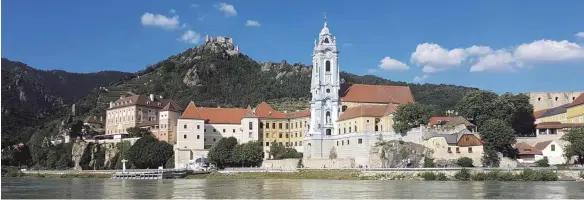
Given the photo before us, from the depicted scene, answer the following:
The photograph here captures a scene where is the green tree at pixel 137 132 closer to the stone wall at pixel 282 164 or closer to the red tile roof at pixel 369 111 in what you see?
the stone wall at pixel 282 164

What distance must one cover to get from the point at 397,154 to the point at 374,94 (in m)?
21.9

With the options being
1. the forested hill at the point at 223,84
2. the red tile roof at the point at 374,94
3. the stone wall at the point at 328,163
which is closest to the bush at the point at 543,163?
the stone wall at the point at 328,163

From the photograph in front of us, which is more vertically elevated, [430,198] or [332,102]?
[332,102]

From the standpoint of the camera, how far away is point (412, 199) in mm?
30109

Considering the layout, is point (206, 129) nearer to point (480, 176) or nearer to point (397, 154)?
point (397, 154)

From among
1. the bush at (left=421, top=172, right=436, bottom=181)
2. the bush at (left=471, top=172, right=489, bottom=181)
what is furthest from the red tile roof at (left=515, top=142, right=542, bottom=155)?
the bush at (left=421, top=172, right=436, bottom=181)

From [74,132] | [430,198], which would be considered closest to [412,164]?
[430,198]

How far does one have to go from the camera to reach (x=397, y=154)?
6231cm

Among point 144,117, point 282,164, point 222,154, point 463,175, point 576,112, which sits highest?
point 144,117

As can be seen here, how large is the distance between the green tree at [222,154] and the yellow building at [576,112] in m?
40.0

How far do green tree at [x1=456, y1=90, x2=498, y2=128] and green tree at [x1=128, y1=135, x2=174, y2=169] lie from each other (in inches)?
1461

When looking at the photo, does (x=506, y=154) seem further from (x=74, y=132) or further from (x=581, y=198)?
(x=74, y=132)

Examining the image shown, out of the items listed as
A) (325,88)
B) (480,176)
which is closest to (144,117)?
(325,88)

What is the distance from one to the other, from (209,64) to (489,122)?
334ft
